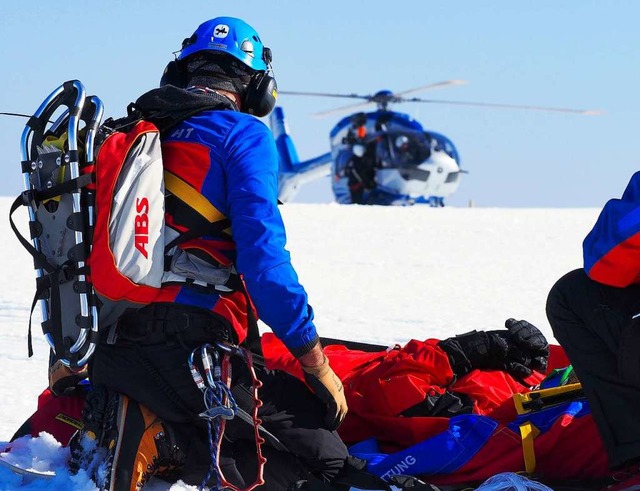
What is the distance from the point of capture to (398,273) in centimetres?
1002

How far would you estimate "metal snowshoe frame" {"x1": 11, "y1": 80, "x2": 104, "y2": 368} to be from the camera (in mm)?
3146

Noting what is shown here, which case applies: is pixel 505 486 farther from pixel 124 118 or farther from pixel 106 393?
pixel 124 118

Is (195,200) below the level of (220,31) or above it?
below

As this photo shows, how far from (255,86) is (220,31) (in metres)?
0.23

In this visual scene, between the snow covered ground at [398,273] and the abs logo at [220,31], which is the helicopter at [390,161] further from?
the abs logo at [220,31]

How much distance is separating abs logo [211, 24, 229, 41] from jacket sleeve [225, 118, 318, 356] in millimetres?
527

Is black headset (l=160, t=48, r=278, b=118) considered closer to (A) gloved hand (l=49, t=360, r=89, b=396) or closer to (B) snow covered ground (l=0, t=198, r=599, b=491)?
(A) gloved hand (l=49, t=360, r=89, b=396)

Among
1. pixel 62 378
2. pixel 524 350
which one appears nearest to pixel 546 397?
pixel 524 350

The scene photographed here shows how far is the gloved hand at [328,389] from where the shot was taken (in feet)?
10.8

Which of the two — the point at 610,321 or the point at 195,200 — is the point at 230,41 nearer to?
the point at 195,200

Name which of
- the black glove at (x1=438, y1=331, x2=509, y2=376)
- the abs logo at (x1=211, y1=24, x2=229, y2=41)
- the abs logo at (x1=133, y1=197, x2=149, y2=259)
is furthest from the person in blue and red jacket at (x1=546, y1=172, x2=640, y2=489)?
the abs logo at (x1=211, y1=24, x2=229, y2=41)

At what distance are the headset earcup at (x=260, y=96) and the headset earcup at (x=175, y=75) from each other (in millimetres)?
265

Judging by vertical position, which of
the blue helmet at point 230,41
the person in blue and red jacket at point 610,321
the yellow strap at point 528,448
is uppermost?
the blue helmet at point 230,41

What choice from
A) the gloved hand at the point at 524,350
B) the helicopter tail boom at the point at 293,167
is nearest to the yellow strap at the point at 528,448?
the gloved hand at the point at 524,350
